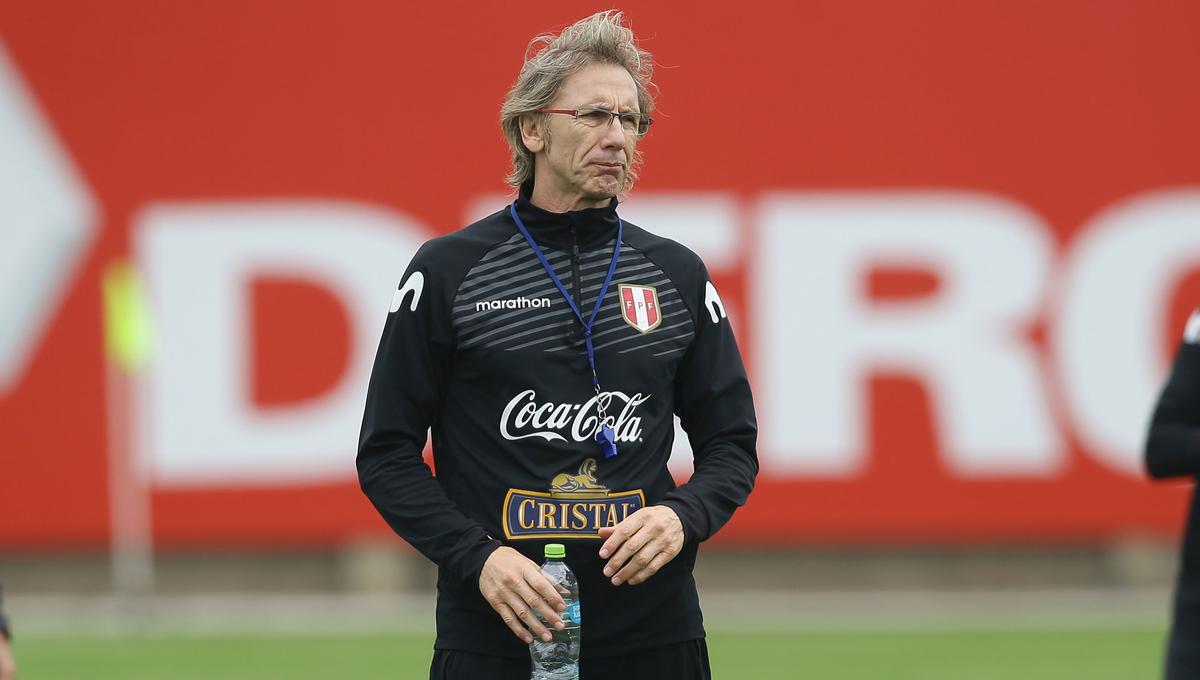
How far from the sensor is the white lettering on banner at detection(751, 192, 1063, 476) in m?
16.3

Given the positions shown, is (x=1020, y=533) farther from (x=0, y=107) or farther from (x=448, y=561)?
(x=448, y=561)

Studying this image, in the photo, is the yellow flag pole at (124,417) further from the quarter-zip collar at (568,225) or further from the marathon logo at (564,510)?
the marathon logo at (564,510)

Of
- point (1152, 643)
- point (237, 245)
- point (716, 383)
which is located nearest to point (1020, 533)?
point (1152, 643)

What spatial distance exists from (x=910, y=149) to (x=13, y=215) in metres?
8.14

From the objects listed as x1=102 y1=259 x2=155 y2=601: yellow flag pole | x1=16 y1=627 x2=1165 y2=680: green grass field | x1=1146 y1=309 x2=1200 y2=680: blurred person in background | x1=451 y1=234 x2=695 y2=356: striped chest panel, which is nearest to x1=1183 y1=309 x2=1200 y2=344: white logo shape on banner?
x1=1146 y1=309 x2=1200 y2=680: blurred person in background

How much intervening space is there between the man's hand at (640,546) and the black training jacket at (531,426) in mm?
74

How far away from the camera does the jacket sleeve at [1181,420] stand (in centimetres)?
444

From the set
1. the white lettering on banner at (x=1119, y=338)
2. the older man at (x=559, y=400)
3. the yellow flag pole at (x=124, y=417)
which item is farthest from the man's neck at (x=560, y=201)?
the white lettering on banner at (x=1119, y=338)

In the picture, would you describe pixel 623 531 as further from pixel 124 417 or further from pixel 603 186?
pixel 124 417

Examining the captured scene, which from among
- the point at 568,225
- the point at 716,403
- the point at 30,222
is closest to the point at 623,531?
the point at 716,403

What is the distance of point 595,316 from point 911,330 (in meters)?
12.8

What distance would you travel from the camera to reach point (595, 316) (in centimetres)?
379

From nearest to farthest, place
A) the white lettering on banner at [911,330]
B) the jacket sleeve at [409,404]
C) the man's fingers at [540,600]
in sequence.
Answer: the man's fingers at [540,600] → the jacket sleeve at [409,404] → the white lettering on banner at [911,330]

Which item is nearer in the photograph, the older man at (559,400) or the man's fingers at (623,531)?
the man's fingers at (623,531)
